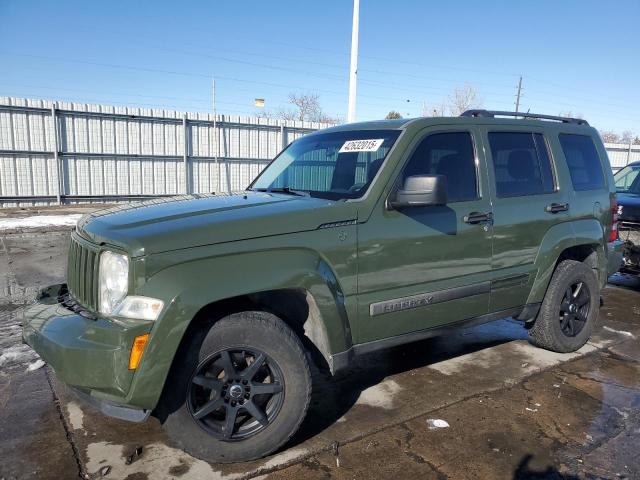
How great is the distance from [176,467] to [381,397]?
1.58m

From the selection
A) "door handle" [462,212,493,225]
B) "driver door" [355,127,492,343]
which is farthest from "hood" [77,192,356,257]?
"door handle" [462,212,493,225]

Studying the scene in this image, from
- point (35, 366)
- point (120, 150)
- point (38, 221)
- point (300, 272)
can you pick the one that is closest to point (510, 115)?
point (300, 272)

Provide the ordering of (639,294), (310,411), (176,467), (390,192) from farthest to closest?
(639,294)
(310,411)
(390,192)
(176,467)

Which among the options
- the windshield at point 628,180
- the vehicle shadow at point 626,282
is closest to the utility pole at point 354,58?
the windshield at point 628,180

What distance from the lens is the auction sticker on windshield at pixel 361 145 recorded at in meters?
3.49

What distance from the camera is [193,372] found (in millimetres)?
2590

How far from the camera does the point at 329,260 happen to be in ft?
9.59

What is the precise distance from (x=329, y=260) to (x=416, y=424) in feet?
4.39

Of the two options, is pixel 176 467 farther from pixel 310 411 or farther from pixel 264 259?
pixel 264 259

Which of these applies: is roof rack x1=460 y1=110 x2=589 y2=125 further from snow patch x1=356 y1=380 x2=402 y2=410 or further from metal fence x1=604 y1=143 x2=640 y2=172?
metal fence x1=604 y1=143 x2=640 y2=172

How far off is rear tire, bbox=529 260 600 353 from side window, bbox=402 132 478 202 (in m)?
1.41

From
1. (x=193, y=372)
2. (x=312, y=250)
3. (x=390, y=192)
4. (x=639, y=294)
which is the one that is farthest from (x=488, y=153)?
(x=639, y=294)

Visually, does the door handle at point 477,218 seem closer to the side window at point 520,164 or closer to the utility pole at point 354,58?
the side window at point 520,164

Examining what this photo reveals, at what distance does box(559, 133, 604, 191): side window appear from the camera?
14.8ft
